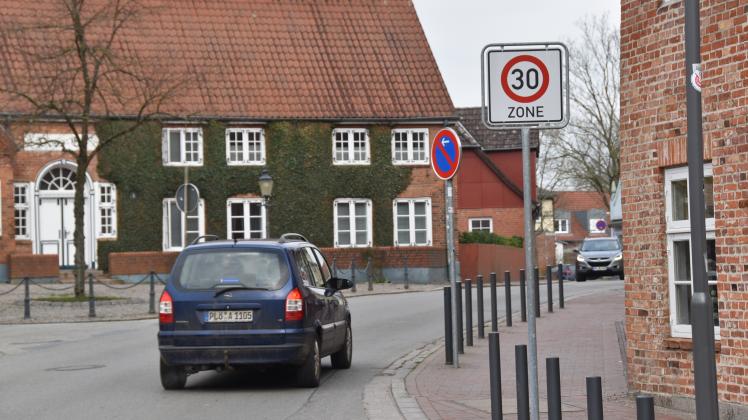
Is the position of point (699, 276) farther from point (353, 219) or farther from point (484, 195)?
point (484, 195)

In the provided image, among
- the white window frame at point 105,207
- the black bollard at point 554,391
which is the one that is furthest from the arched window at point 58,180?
the black bollard at point 554,391

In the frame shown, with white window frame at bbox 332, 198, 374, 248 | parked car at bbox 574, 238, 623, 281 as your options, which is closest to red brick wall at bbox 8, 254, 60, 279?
white window frame at bbox 332, 198, 374, 248

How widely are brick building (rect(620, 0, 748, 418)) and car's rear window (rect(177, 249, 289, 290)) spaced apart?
13.2 feet

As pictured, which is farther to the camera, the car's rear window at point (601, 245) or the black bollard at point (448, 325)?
the car's rear window at point (601, 245)

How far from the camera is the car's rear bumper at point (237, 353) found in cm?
1308

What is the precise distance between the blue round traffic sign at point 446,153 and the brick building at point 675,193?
388 cm

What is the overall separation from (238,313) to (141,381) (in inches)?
81.9

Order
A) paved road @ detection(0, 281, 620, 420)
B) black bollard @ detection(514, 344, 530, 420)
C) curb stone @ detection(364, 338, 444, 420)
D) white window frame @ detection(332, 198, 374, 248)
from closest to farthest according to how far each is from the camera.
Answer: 1. black bollard @ detection(514, 344, 530, 420)
2. curb stone @ detection(364, 338, 444, 420)
3. paved road @ detection(0, 281, 620, 420)
4. white window frame @ detection(332, 198, 374, 248)

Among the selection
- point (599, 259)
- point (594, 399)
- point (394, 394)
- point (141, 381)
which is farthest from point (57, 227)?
point (594, 399)

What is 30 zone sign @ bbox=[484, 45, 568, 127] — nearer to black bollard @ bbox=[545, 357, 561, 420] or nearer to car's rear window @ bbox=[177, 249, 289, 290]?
black bollard @ bbox=[545, 357, 561, 420]

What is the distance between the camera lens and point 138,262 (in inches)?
1619

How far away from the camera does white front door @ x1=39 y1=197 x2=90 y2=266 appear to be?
133ft

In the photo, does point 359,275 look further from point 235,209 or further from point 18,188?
point 18,188

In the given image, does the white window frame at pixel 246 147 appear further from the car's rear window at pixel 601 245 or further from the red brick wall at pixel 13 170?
the car's rear window at pixel 601 245
